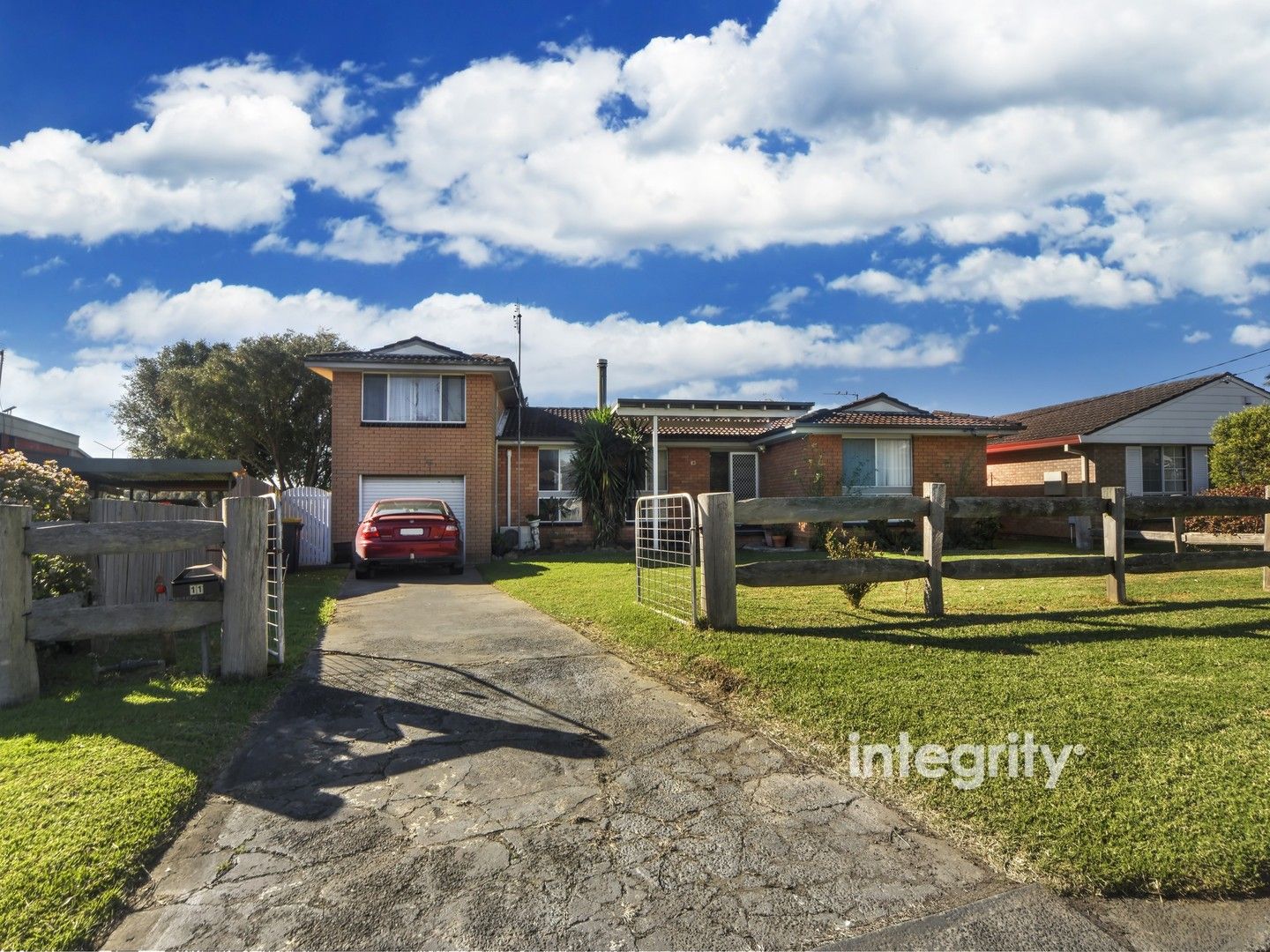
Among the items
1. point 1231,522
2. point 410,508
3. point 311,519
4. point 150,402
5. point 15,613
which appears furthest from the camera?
point 150,402

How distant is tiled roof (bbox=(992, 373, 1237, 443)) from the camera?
21.2 meters

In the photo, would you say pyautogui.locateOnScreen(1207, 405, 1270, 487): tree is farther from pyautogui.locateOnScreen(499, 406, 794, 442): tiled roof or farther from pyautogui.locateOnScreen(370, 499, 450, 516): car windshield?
pyautogui.locateOnScreen(370, 499, 450, 516): car windshield

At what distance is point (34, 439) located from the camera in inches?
925

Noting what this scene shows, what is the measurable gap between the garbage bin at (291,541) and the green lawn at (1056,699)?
835 centimetres

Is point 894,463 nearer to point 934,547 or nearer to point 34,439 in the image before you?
point 934,547

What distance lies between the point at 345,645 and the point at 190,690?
1830 mm

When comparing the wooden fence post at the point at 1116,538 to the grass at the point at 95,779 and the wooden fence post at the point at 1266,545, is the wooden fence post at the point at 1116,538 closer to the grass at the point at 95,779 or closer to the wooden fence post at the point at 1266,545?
the wooden fence post at the point at 1266,545

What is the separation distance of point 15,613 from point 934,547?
7284mm

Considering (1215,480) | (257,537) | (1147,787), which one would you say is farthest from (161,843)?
(1215,480)

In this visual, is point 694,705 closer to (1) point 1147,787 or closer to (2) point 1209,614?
(1) point 1147,787

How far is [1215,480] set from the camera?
1739cm

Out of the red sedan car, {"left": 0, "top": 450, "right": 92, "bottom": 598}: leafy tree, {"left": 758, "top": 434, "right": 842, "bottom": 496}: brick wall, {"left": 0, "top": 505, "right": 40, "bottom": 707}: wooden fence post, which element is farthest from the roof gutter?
{"left": 0, "top": 505, "right": 40, "bottom": 707}: wooden fence post

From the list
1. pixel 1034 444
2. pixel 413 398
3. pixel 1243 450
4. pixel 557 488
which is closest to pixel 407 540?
pixel 413 398

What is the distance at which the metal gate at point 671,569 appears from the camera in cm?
700
